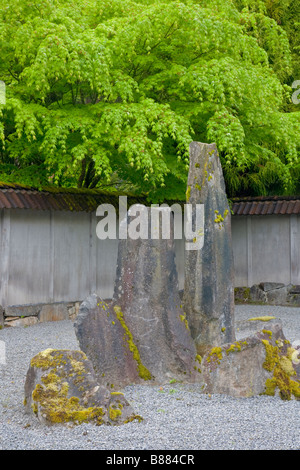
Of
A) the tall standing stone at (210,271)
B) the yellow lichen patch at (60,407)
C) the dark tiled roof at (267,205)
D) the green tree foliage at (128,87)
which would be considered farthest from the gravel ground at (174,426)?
the dark tiled roof at (267,205)

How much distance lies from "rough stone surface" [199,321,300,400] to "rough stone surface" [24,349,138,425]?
1.14 metres

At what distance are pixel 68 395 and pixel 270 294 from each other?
455 inches

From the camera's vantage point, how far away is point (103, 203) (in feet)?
43.2

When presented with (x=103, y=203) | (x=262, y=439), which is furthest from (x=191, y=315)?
(x=103, y=203)

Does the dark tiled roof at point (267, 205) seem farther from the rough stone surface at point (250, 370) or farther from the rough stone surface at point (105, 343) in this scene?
the rough stone surface at point (105, 343)

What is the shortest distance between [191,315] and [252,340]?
3.84ft

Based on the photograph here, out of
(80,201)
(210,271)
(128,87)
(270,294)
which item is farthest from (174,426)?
(270,294)

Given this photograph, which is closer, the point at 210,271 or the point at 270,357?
the point at 270,357

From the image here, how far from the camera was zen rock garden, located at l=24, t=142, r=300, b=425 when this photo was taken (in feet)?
16.9

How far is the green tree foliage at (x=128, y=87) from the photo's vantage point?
34.0ft

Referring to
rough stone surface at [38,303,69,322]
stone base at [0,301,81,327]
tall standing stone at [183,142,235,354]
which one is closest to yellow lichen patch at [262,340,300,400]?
tall standing stone at [183,142,235,354]

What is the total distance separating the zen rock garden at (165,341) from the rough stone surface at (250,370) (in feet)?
0.03

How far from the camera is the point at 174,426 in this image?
5.05 m

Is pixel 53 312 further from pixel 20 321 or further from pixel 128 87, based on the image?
pixel 128 87
